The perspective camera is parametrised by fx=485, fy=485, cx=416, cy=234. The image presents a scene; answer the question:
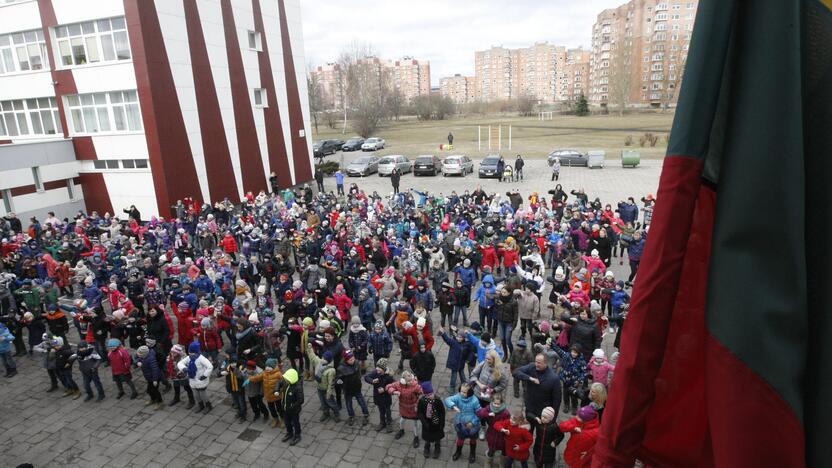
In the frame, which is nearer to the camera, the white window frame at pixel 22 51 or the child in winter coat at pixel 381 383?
the child in winter coat at pixel 381 383

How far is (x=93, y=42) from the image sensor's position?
2381 cm

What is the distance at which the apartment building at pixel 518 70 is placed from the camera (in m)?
148

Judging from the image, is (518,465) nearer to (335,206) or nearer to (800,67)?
(800,67)

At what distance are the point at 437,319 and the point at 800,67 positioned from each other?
12726mm

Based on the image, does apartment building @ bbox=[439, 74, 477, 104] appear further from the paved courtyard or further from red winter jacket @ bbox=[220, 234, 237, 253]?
the paved courtyard

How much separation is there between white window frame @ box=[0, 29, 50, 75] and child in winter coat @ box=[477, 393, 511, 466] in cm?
2923

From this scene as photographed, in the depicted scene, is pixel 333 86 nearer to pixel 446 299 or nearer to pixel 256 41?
pixel 256 41

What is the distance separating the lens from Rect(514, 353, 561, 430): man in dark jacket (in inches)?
310

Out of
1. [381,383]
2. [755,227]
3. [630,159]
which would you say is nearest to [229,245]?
[381,383]

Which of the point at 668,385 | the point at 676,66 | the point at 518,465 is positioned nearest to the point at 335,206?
the point at 518,465

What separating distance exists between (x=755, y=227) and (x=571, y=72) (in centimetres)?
15255

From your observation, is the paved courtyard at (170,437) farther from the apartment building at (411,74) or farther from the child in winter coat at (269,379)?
the apartment building at (411,74)

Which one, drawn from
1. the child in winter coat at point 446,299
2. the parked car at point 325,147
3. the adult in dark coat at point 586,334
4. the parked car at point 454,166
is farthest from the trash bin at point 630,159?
the adult in dark coat at point 586,334

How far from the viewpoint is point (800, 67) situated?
1.26 metres
